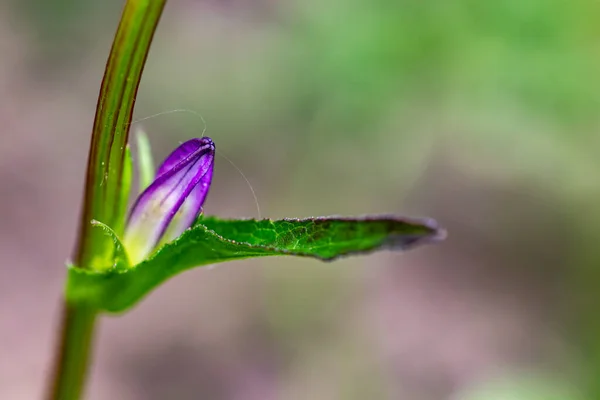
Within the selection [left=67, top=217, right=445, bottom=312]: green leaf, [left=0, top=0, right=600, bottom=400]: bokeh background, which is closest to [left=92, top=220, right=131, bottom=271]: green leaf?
[left=67, top=217, right=445, bottom=312]: green leaf

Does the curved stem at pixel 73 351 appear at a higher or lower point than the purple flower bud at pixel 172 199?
lower

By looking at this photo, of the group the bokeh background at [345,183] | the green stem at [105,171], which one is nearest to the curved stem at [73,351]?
the green stem at [105,171]

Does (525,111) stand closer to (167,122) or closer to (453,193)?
(453,193)

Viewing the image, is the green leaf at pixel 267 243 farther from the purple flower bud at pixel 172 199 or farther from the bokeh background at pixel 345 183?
the bokeh background at pixel 345 183

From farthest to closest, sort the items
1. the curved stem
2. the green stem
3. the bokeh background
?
the bokeh background
the curved stem
the green stem

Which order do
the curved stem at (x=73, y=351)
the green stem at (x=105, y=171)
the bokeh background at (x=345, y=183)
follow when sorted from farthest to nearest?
the bokeh background at (x=345, y=183)
the curved stem at (x=73, y=351)
the green stem at (x=105, y=171)

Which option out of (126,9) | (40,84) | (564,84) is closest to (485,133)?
(564,84)

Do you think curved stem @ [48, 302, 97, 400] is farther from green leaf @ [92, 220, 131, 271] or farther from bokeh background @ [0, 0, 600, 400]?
bokeh background @ [0, 0, 600, 400]

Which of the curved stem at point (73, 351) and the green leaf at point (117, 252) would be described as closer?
the green leaf at point (117, 252)
